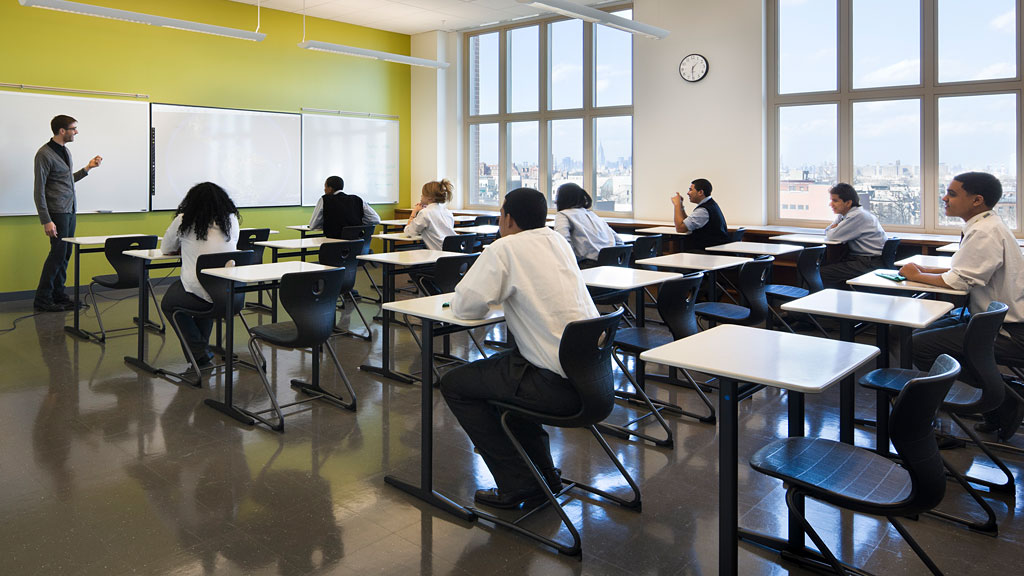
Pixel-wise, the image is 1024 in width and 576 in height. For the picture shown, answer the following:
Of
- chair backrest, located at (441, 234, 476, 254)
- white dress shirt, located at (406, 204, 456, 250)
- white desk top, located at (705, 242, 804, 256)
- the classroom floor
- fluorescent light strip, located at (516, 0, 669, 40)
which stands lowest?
the classroom floor

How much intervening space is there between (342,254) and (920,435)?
4.26 m

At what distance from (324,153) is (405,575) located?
8.06 metres

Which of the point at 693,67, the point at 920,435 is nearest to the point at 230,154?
the point at 693,67

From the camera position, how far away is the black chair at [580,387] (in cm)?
238

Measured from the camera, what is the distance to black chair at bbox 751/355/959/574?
178 centimetres

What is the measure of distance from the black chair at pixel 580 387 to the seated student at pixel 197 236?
Answer: 2576 mm

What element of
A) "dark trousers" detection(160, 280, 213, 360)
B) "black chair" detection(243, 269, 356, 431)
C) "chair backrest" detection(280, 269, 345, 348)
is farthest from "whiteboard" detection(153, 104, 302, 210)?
"chair backrest" detection(280, 269, 345, 348)

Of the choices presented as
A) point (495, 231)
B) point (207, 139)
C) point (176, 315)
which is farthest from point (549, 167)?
point (176, 315)

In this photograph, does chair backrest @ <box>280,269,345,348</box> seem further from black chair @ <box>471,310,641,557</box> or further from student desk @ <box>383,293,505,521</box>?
black chair @ <box>471,310,641,557</box>

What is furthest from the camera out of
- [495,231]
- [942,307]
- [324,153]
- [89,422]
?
[324,153]

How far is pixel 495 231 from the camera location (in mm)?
7273

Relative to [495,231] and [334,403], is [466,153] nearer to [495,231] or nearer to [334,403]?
[495,231]

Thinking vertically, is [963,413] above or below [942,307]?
below

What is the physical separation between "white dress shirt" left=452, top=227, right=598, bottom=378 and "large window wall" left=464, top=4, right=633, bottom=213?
6574 millimetres
